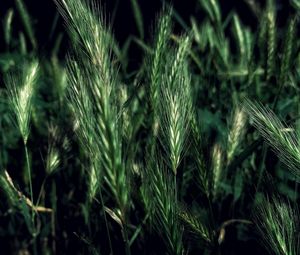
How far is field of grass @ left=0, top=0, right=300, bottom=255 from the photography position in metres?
0.76

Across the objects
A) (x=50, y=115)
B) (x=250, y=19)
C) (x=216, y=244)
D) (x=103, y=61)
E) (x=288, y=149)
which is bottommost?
(x=250, y=19)

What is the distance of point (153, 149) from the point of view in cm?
104

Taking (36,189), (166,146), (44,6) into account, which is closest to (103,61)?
(166,146)

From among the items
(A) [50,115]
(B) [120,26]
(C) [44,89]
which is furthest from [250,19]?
(A) [50,115]

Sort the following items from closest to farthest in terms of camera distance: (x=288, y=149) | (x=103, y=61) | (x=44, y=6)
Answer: (x=103, y=61) < (x=288, y=149) < (x=44, y=6)

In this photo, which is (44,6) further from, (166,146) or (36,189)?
(166,146)

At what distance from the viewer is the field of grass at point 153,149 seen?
756 millimetres

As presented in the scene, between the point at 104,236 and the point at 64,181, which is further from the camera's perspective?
the point at 64,181

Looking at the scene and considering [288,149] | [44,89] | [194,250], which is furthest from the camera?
[44,89]

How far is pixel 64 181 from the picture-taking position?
1.50m

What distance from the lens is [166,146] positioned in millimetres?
827

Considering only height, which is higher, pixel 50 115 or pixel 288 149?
pixel 288 149

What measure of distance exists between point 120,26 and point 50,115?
3.35 m

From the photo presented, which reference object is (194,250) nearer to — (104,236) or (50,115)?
(104,236)
